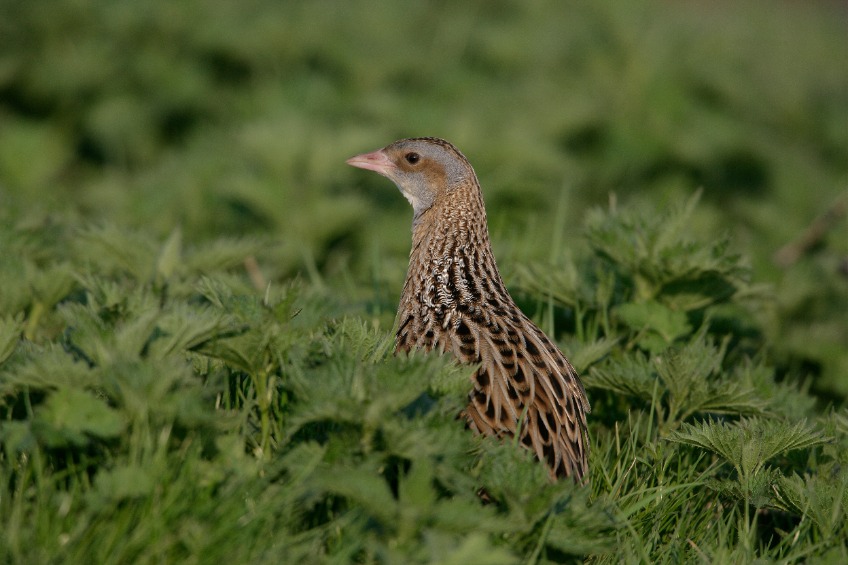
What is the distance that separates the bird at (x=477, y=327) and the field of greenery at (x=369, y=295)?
0.76ft

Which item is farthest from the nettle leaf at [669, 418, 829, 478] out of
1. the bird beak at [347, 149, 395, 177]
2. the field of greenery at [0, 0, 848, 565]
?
the bird beak at [347, 149, 395, 177]

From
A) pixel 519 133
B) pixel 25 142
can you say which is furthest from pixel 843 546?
pixel 25 142

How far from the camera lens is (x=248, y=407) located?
3.20 metres

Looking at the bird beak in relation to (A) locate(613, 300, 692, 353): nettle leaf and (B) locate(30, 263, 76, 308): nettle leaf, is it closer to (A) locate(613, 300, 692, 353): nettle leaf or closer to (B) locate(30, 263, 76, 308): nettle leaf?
(A) locate(613, 300, 692, 353): nettle leaf

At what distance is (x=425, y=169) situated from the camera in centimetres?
468

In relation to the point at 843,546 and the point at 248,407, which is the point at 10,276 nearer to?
the point at 248,407

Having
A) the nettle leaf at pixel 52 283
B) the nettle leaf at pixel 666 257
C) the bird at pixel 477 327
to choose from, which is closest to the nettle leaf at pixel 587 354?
the bird at pixel 477 327

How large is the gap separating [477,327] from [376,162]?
A: 4.74ft

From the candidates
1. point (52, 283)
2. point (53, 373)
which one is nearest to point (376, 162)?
point (52, 283)

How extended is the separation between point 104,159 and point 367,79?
7.28ft

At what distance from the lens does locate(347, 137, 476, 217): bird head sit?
4.56 metres

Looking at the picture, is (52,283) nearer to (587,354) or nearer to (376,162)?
(376,162)

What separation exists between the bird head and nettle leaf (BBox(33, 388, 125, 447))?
79.9 inches

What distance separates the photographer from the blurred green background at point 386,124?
6684mm
